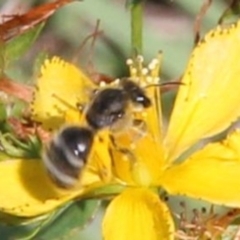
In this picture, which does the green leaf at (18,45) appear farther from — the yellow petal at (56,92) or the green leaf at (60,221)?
the green leaf at (60,221)

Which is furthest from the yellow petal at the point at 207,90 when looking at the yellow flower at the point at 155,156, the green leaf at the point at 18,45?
the green leaf at the point at 18,45

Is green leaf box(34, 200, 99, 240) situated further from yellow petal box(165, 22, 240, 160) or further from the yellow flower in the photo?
yellow petal box(165, 22, 240, 160)

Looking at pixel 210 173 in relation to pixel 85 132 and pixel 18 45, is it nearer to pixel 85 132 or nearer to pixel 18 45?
pixel 85 132

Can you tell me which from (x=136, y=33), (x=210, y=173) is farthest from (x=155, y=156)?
(x=136, y=33)

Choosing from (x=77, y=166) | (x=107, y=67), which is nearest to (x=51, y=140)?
(x=77, y=166)

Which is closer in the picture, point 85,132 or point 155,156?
point 85,132

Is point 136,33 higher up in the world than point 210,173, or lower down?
higher up
